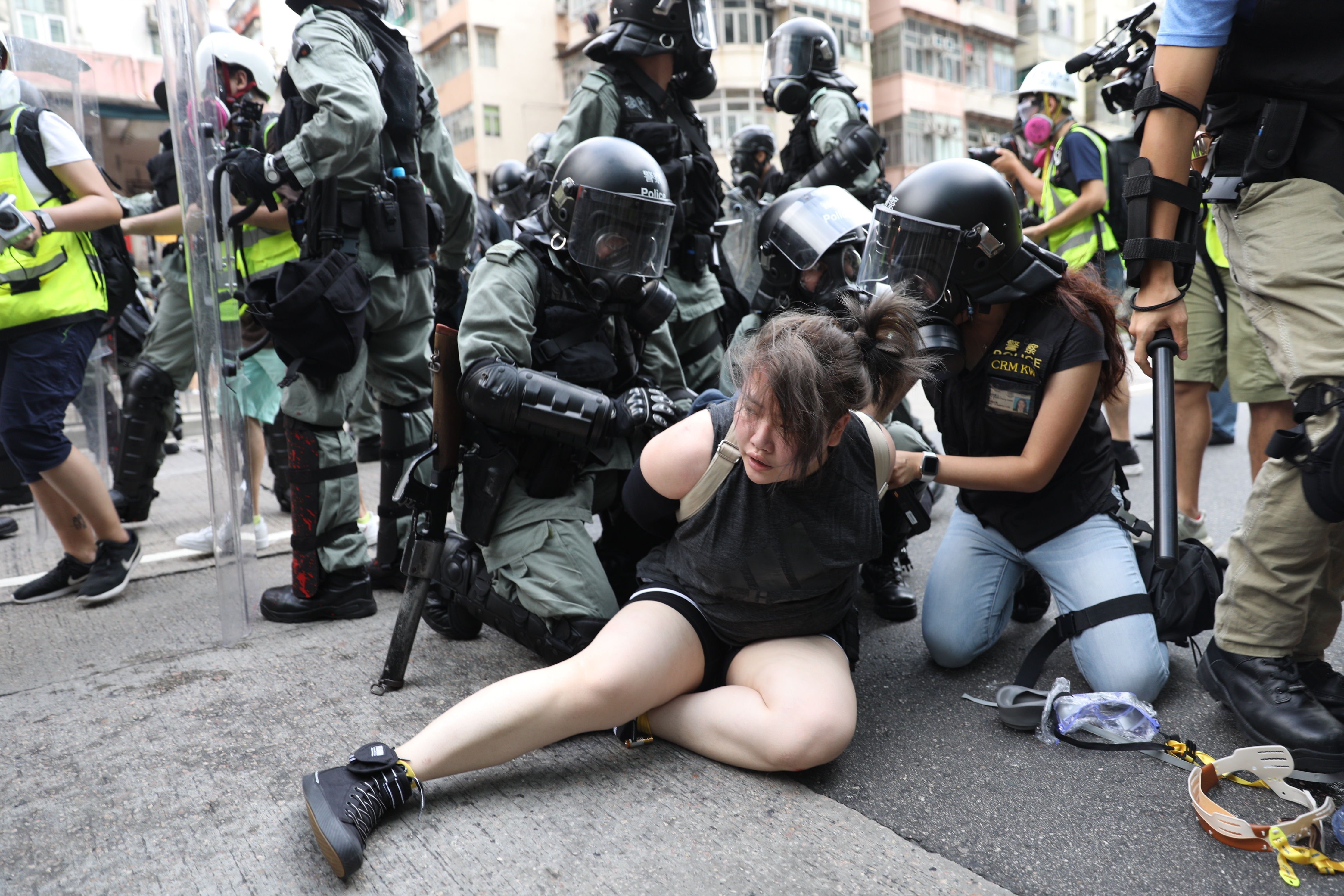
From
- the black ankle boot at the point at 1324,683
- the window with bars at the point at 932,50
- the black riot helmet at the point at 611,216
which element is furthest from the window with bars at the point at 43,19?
the window with bars at the point at 932,50

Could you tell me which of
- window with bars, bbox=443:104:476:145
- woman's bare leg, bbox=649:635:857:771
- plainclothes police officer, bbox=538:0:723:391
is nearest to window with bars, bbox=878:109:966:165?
window with bars, bbox=443:104:476:145

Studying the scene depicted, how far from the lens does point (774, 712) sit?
186 cm

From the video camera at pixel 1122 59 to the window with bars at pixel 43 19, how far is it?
4.47 m

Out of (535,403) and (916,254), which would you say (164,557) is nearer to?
(535,403)

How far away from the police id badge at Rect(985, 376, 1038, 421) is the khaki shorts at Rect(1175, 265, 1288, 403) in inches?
46.7

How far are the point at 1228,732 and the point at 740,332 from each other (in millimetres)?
1674

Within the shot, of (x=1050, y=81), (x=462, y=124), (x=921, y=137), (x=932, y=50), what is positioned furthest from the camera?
(x=462, y=124)

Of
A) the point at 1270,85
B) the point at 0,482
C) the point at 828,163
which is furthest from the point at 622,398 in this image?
the point at 0,482

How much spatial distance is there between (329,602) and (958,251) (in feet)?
7.00

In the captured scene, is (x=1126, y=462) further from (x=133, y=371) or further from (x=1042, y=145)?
(x=133, y=371)

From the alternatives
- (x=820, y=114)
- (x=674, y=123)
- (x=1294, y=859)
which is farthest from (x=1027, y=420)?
(x=820, y=114)

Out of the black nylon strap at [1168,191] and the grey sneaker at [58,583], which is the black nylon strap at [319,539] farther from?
the black nylon strap at [1168,191]

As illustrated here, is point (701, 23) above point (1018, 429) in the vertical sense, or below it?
above

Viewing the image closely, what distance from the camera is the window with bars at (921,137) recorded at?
28812 mm
